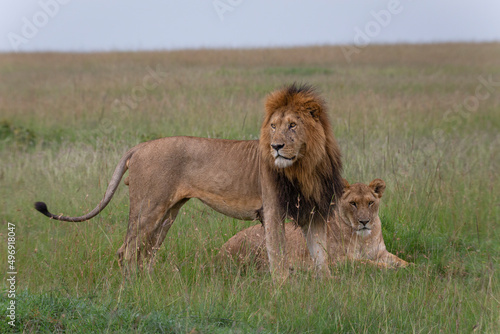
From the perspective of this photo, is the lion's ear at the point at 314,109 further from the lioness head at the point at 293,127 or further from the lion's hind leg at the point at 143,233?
the lion's hind leg at the point at 143,233

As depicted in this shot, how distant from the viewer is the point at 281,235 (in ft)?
14.7

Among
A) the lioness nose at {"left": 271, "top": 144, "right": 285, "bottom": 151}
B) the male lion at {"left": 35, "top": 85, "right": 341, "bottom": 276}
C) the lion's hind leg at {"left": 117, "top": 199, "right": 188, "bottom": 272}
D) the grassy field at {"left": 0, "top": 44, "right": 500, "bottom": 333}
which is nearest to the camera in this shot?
the grassy field at {"left": 0, "top": 44, "right": 500, "bottom": 333}

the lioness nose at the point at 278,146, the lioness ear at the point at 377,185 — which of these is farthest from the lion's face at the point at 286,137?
the lioness ear at the point at 377,185

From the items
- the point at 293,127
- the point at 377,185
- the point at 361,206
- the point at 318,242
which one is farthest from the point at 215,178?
the point at 377,185

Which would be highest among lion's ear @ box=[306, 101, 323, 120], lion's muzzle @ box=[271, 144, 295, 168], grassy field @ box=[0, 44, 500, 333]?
lion's ear @ box=[306, 101, 323, 120]

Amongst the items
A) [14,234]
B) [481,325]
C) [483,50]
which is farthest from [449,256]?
[483,50]

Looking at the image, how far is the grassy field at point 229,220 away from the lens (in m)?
3.75

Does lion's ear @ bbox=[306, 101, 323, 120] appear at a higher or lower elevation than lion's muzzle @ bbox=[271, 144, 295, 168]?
higher

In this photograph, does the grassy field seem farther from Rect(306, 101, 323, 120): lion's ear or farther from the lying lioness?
Rect(306, 101, 323, 120): lion's ear

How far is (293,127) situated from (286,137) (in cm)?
10

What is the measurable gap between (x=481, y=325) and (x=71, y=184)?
479 cm

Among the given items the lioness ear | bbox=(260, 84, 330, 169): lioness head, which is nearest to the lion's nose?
the lioness ear

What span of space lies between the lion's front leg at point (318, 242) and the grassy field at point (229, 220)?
14cm

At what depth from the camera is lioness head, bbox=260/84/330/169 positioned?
4262mm
